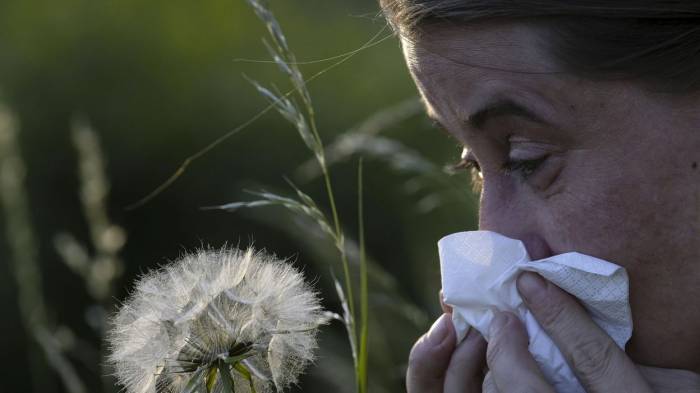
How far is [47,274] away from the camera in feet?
21.9

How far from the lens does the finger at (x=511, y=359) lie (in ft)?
7.47

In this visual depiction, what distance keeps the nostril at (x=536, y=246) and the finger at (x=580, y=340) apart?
42 millimetres

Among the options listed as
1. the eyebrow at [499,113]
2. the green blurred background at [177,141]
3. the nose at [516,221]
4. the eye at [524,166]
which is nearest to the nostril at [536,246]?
the nose at [516,221]

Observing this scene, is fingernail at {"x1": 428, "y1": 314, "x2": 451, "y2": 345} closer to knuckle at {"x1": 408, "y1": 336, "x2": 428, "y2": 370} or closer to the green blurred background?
knuckle at {"x1": 408, "y1": 336, "x2": 428, "y2": 370}

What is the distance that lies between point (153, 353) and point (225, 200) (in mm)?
5149

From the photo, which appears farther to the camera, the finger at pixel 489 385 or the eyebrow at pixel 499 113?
the finger at pixel 489 385

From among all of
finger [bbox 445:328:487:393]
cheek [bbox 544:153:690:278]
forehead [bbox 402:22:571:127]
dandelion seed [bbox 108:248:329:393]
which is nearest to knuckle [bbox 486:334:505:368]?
finger [bbox 445:328:487:393]

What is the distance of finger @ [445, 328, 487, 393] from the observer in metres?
2.47

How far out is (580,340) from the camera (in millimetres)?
2266

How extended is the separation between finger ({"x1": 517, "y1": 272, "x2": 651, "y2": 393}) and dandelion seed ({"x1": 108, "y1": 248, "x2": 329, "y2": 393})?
0.43 m

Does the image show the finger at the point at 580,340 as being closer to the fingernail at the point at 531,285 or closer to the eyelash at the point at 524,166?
the fingernail at the point at 531,285

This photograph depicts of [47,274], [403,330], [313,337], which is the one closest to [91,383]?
[47,274]

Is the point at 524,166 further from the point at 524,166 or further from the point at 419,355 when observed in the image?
the point at 419,355

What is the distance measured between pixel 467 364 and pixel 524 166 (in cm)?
45
